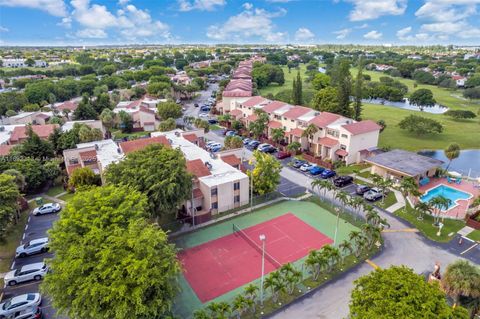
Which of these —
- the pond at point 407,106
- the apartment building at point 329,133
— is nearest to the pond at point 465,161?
the apartment building at point 329,133

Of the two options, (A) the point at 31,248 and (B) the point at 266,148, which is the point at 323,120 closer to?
(B) the point at 266,148

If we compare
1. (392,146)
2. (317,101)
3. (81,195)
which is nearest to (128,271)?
(81,195)

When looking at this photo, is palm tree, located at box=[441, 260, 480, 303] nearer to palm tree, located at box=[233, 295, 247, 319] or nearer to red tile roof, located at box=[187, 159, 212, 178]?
palm tree, located at box=[233, 295, 247, 319]

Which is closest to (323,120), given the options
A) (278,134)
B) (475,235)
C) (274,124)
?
(278,134)

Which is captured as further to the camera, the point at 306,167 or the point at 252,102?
the point at 252,102

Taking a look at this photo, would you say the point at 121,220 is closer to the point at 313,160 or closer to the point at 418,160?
the point at 313,160

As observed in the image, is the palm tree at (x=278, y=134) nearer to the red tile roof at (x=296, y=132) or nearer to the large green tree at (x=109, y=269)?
the red tile roof at (x=296, y=132)
